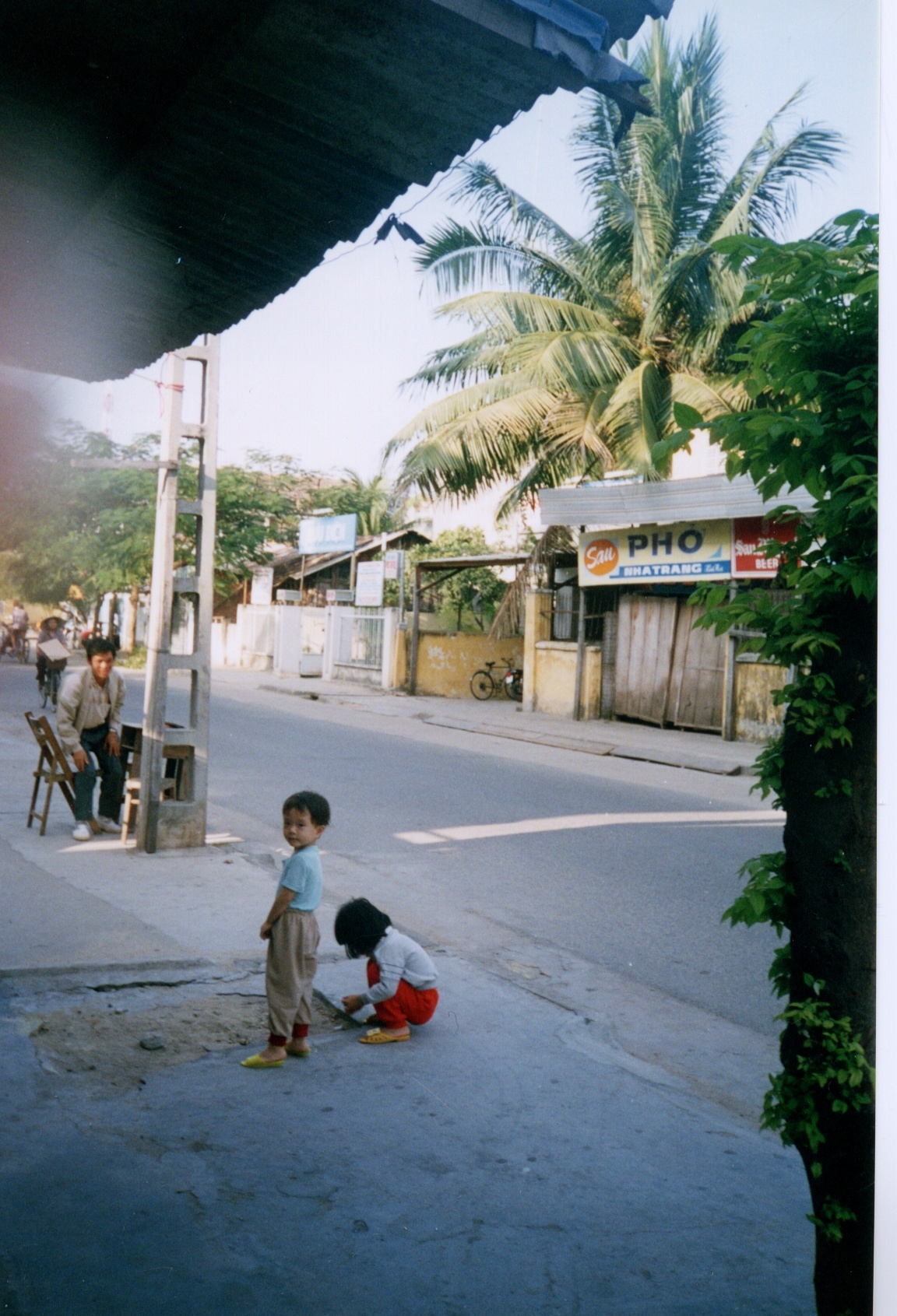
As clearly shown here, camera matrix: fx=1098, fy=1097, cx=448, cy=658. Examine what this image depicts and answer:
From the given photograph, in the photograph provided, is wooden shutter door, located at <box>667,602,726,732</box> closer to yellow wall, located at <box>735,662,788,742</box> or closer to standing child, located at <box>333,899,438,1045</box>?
yellow wall, located at <box>735,662,788,742</box>

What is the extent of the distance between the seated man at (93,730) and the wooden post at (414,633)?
43.2 feet

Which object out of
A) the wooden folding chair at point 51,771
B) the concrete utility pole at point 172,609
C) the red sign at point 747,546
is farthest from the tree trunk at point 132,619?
the concrete utility pole at point 172,609

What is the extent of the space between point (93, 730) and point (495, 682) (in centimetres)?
1417

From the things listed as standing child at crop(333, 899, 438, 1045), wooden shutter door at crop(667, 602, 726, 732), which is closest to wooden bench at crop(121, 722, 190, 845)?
standing child at crop(333, 899, 438, 1045)

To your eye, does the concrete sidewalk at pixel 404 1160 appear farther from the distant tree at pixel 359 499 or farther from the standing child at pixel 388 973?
the distant tree at pixel 359 499

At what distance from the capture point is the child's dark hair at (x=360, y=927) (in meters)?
4.09

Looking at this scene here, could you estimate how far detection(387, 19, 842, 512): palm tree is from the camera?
15.0 metres

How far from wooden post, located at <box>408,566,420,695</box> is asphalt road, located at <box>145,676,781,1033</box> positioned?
24.1ft

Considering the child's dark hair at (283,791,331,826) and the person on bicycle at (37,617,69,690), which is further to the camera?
the person on bicycle at (37,617,69,690)

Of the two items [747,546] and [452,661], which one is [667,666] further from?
[452,661]

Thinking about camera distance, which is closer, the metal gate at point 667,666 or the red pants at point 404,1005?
the red pants at point 404,1005

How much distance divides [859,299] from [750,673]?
13.5 m

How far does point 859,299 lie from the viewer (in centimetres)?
191

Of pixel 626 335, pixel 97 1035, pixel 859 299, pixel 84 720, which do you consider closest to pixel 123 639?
pixel 626 335
